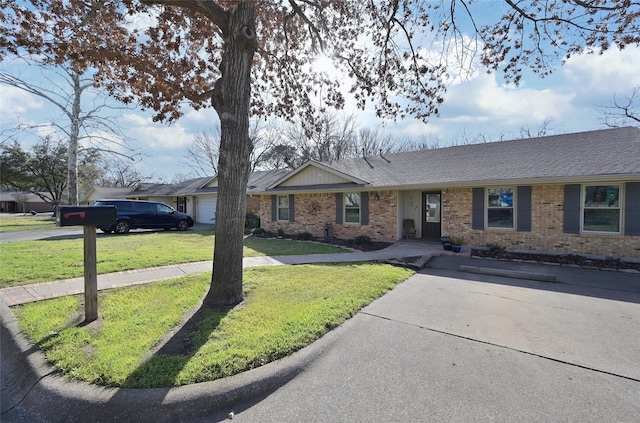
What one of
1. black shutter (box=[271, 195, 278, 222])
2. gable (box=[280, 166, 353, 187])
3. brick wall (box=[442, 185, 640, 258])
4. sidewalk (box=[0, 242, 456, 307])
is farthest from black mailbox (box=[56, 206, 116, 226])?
black shutter (box=[271, 195, 278, 222])

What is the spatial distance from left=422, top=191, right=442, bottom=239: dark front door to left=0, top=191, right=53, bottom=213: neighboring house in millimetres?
72417

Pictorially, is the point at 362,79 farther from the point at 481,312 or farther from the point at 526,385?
the point at 526,385

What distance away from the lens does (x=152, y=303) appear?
4648mm

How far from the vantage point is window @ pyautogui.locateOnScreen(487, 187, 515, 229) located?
32.6 feet

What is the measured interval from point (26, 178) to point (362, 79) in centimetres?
5173

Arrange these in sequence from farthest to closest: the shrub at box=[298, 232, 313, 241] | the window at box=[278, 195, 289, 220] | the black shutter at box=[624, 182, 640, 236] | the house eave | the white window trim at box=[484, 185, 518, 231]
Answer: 1. the window at box=[278, 195, 289, 220]
2. the shrub at box=[298, 232, 313, 241]
3. the white window trim at box=[484, 185, 518, 231]
4. the black shutter at box=[624, 182, 640, 236]
5. the house eave

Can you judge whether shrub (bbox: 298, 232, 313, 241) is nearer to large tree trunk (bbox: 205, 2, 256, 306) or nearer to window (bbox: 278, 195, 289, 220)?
window (bbox: 278, 195, 289, 220)

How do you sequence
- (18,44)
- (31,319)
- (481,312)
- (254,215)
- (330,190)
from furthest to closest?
1. (254,215)
2. (330,190)
3. (18,44)
4. (481,312)
5. (31,319)

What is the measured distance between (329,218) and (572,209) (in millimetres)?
8681

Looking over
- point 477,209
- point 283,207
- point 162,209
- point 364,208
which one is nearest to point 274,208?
point 283,207

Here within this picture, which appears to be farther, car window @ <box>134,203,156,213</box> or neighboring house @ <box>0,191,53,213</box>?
neighboring house @ <box>0,191,53,213</box>

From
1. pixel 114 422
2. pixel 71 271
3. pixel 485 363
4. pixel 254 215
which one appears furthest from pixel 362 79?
pixel 254 215

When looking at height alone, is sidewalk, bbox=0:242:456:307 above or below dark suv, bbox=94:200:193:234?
below

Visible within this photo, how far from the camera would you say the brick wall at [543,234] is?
845 centimetres
